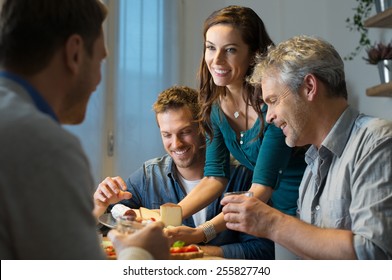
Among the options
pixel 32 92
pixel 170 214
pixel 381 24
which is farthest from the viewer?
pixel 381 24

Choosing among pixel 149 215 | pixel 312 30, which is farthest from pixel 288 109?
pixel 312 30

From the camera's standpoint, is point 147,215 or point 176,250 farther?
point 147,215

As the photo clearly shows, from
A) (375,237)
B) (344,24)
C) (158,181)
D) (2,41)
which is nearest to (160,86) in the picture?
(344,24)

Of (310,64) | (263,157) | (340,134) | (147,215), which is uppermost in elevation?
(310,64)

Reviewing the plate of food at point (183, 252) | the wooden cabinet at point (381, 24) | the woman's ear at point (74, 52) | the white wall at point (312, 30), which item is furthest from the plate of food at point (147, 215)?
the wooden cabinet at point (381, 24)

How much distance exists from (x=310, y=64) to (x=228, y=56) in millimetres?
427

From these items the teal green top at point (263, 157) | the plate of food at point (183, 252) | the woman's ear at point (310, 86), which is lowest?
the plate of food at point (183, 252)

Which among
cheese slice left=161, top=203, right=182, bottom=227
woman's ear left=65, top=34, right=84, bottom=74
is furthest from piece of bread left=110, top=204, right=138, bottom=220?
woman's ear left=65, top=34, right=84, bottom=74

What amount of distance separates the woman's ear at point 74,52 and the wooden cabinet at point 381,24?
1.86 meters

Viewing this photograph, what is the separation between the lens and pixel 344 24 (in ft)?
9.11

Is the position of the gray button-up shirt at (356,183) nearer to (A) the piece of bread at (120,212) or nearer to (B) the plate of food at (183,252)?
(B) the plate of food at (183,252)

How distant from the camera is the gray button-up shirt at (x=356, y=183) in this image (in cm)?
103

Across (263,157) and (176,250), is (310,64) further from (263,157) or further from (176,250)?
(176,250)

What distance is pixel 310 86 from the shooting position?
1242mm
